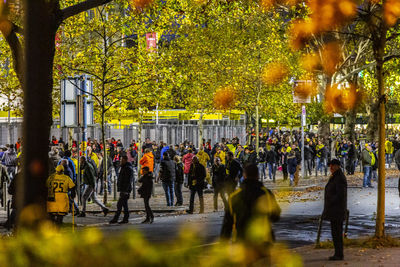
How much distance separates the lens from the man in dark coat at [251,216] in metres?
8.45

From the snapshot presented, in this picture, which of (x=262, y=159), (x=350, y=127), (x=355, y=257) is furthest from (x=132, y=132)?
(x=355, y=257)

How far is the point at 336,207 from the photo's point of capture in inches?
468

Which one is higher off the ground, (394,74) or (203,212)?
(394,74)

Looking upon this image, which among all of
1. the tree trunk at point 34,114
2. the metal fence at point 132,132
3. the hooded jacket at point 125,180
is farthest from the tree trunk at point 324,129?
the tree trunk at point 34,114

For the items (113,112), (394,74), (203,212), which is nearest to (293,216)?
A: (203,212)

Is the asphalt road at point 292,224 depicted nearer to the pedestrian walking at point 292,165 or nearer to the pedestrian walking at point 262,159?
the pedestrian walking at point 292,165

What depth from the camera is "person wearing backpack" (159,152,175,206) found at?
2267cm

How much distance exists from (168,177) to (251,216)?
1425 cm

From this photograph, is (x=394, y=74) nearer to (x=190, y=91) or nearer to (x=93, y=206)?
(x=190, y=91)

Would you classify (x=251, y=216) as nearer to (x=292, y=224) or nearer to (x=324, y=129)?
(x=292, y=224)

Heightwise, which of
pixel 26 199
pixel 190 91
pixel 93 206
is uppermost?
pixel 190 91

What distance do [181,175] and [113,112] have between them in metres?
7.80

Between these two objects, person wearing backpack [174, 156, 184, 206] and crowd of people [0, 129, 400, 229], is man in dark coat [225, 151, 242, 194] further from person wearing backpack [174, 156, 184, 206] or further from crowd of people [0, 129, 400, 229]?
person wearing backpack [174, 156, 184, 206]

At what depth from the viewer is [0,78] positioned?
3322 centimetres
